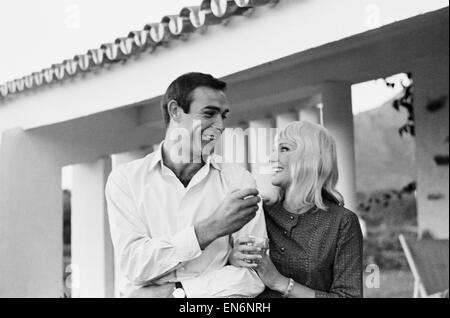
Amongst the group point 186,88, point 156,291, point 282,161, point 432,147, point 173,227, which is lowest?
point 156,291

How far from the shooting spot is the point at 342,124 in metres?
1.93

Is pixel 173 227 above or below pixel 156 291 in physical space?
above

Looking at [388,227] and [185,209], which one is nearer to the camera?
[185,209]

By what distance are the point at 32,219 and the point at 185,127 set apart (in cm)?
61

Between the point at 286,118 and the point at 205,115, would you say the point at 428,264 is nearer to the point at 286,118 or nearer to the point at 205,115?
the point at 286,118

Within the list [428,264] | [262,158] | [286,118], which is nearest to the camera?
[262,158]

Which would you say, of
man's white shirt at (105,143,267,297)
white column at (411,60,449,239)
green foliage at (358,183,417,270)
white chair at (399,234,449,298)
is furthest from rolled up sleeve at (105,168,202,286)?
green foliage at (358,183,417,270)

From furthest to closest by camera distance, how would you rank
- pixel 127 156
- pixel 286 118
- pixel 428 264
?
1. pixel 428 264
2. pixel 286 118
3. pixel 127 156

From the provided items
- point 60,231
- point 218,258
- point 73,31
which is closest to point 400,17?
point 218,258

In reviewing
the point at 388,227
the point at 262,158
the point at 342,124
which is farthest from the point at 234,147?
the point at 388,227

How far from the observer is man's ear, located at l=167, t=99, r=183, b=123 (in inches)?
60.3

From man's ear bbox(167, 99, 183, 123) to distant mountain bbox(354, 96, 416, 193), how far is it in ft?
13.8

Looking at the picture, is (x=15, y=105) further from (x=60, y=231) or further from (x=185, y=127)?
(x=185, y=127)

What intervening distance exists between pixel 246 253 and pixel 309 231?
0.38 ft
